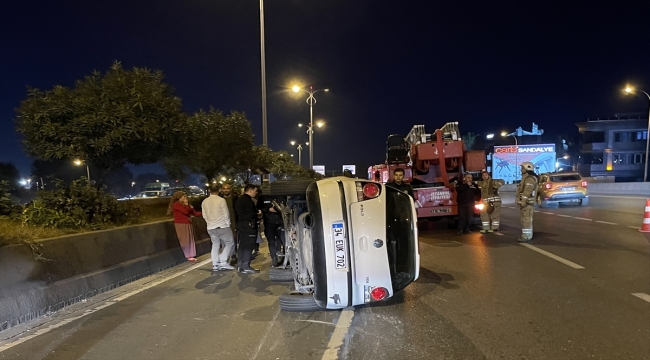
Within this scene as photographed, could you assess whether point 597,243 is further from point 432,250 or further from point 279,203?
point 279,203

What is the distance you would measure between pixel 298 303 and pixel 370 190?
71.4 inches

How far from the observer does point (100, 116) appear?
969 cm

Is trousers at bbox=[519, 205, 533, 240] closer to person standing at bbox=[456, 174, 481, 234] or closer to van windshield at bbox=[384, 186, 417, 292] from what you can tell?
person standing at bbox=[456, 174, 481, 234]

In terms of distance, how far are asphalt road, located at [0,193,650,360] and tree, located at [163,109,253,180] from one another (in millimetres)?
9928

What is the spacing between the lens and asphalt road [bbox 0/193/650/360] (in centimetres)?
441

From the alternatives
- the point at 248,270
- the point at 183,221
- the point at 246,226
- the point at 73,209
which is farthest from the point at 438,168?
the point at 73,209

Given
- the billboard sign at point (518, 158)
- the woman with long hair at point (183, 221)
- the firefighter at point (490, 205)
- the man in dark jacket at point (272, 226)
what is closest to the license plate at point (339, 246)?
the man in dark jacket at point (272, 226)

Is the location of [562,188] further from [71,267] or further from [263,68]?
[71,267]

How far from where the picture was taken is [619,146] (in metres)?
58.0

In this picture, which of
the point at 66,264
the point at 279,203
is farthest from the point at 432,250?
the point at 66,264

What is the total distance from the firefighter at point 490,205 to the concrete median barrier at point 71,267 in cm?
827

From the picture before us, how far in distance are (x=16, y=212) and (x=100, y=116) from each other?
2598 mm

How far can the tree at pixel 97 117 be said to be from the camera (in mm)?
9680

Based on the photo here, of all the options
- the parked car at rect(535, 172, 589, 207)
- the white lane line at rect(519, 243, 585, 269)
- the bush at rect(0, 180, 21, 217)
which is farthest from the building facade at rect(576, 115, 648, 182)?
the bush at rect(0, 180, 21, 217)
